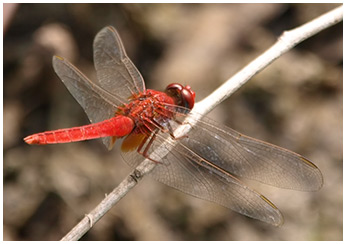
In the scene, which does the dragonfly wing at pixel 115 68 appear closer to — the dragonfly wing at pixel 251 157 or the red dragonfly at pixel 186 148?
the red dragonfly at pixel 186 148

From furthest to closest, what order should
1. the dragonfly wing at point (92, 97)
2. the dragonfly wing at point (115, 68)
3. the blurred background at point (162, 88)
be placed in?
the blurred background at point (162, 88), the dragonfly wing at point (115, 68), the dragonfly wing at point (92, 97)

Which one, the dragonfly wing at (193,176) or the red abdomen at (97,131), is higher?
the dragonfly wing at (193,176)

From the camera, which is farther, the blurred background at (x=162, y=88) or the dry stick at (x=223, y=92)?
the blurred background at (x=162, y=88)

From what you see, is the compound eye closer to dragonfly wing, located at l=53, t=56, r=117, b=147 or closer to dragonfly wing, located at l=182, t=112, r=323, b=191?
dragonfly wing, located at l=182, t=112, r=323, b=191

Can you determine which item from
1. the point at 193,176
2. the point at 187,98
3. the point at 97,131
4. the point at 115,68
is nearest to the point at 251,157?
the point at 193,176

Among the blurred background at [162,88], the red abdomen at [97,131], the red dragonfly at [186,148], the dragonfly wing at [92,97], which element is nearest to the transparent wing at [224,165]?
the red dragonfly at [186,148]

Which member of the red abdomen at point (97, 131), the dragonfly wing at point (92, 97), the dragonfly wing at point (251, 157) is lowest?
the red abdomen at point (97, 131)

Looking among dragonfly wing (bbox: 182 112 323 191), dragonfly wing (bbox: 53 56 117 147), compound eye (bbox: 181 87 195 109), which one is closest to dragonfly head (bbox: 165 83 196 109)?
compound eye (bbox: 181 87 195 109)

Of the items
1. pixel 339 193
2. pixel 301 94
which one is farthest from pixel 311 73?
pixel 339 193

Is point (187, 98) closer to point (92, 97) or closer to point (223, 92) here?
point (223, 92)
